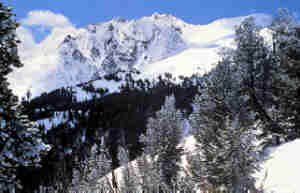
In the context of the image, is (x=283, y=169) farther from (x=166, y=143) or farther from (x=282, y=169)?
(x=166, y=143)

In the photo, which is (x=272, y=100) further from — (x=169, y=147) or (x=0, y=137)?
(x=0, y=137)

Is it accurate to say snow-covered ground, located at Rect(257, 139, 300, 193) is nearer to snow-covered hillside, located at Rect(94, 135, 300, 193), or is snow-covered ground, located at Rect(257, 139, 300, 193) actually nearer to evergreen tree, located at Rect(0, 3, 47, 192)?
Result: snow-covered hillside, located at Rect(94, 135, 300, 193)

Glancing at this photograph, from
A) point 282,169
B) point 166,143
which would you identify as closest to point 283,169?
point 282,169

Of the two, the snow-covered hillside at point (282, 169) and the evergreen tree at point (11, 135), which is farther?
the snow-covered hillside at point (282, 169)

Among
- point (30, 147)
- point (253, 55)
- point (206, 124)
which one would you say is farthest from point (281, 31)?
point (30, 147)

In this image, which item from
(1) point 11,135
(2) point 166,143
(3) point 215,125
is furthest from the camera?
(2) point 166,143

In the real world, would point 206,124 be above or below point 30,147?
below

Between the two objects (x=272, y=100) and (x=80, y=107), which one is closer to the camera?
(x=272, y=100)

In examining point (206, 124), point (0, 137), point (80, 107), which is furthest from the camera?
point (80, 107)

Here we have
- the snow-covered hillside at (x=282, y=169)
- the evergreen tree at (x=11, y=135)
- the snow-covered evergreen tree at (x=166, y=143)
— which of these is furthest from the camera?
the snow-covered evergreen tree at (x=166, y=143)

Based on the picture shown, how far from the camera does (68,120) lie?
17362cm

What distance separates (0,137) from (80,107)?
186 metres

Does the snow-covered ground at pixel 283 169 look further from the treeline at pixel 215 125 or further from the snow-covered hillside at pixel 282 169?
the treeline at pixel 215 125

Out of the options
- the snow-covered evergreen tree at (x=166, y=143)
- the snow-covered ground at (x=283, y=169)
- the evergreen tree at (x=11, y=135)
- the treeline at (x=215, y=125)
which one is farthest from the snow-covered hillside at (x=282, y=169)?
the snow-covered evergreen tree at (x=166, y=143)
